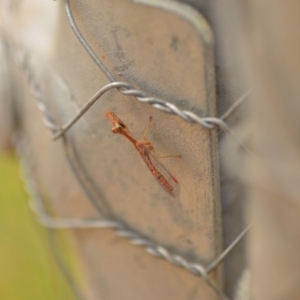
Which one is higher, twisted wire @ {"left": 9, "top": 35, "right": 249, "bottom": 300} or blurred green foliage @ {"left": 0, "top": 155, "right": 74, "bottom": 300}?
twisted wire @ {"left": 9, "top": 35, "right": 249, "bottom": 300}

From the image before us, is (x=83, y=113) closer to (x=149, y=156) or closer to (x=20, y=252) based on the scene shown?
(x=149, y=156)

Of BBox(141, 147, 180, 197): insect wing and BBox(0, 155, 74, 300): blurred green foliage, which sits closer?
BBox(141, 147, 180, 197): insect wing

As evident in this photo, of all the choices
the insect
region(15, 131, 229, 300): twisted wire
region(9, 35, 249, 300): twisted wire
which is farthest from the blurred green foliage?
the insect

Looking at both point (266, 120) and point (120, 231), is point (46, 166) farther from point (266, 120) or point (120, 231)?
point (266, 120)

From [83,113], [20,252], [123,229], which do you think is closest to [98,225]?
[123,229]

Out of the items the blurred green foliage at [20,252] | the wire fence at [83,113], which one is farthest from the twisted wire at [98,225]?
the blurred green foliage at [20,252]

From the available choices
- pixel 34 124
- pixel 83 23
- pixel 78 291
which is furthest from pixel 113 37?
pixel 78 291

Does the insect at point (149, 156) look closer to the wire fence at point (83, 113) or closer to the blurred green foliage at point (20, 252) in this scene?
the wire fence at point (83, 113)

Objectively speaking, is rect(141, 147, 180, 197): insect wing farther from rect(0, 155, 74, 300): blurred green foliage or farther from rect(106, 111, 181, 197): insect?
rect(0, 155, 74, 300): blurred green foliage
